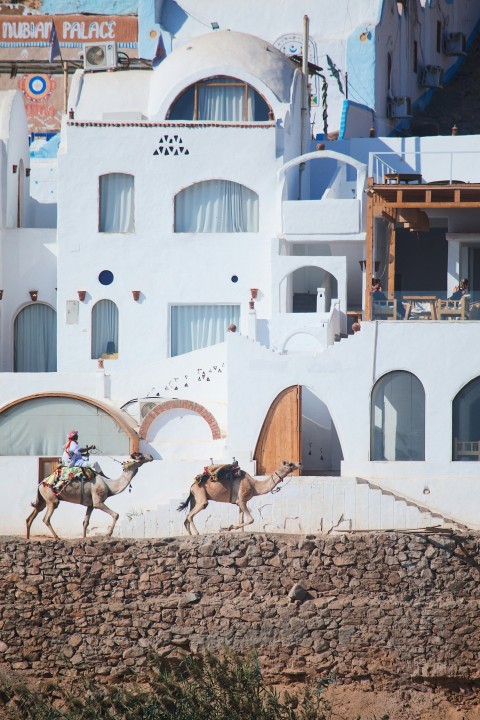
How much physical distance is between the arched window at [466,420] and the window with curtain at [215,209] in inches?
341

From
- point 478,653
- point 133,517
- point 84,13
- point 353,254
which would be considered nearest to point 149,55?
point 84,13

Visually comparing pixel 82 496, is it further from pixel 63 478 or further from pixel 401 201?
pixel 401 201

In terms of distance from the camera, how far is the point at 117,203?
43.1 m

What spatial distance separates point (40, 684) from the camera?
1335 inches

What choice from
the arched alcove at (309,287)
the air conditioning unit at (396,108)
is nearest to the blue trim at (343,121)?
the air conditioning unit at (396,108)

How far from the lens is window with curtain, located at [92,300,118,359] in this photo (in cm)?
4294

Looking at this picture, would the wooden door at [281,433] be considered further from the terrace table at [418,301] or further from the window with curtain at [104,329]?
the window with curtain at [104,329]

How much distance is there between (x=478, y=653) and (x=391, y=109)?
2345 cm

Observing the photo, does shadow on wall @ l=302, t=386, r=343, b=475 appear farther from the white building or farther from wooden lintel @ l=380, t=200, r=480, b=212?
wooden lintel @ l=380, t=200, r=480, b=212

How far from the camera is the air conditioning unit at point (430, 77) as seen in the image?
56.6 m

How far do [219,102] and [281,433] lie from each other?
408 inches

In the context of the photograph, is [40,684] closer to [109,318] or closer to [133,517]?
[133,517]

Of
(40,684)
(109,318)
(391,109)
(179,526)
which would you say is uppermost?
(391,109)

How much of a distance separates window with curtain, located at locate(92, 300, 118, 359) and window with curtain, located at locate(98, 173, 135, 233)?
1.87 meters
